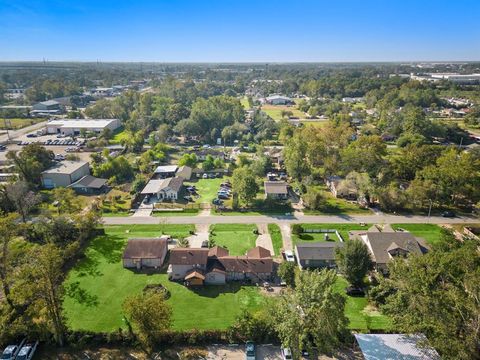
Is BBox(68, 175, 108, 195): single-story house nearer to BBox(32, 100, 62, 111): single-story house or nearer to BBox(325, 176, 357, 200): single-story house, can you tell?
BBox(325, 176, 357, 200): single-story house

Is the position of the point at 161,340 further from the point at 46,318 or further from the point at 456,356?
the point at 456,356

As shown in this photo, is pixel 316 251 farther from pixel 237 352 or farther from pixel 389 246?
pixel 237 352

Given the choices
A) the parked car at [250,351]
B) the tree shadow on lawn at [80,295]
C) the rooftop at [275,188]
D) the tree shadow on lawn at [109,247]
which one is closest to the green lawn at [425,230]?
the rooftop at [275,188]

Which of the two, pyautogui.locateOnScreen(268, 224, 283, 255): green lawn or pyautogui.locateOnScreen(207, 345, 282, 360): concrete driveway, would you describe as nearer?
pyautogui.locateOnScreen(207, 345, 282, 360): concrete driveway

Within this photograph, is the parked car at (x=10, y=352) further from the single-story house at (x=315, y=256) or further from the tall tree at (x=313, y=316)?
the single-story house at (x=315, y=256)

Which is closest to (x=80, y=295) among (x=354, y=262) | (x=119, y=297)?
(x=119, y=297)

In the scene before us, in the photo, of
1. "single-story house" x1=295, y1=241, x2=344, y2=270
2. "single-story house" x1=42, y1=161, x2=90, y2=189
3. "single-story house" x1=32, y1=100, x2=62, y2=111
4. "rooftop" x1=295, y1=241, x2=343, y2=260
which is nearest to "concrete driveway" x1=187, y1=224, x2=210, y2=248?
"rooftop" x1=295, y1=241, x2=343, y2=260

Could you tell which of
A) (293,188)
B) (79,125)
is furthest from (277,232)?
(79,125)
